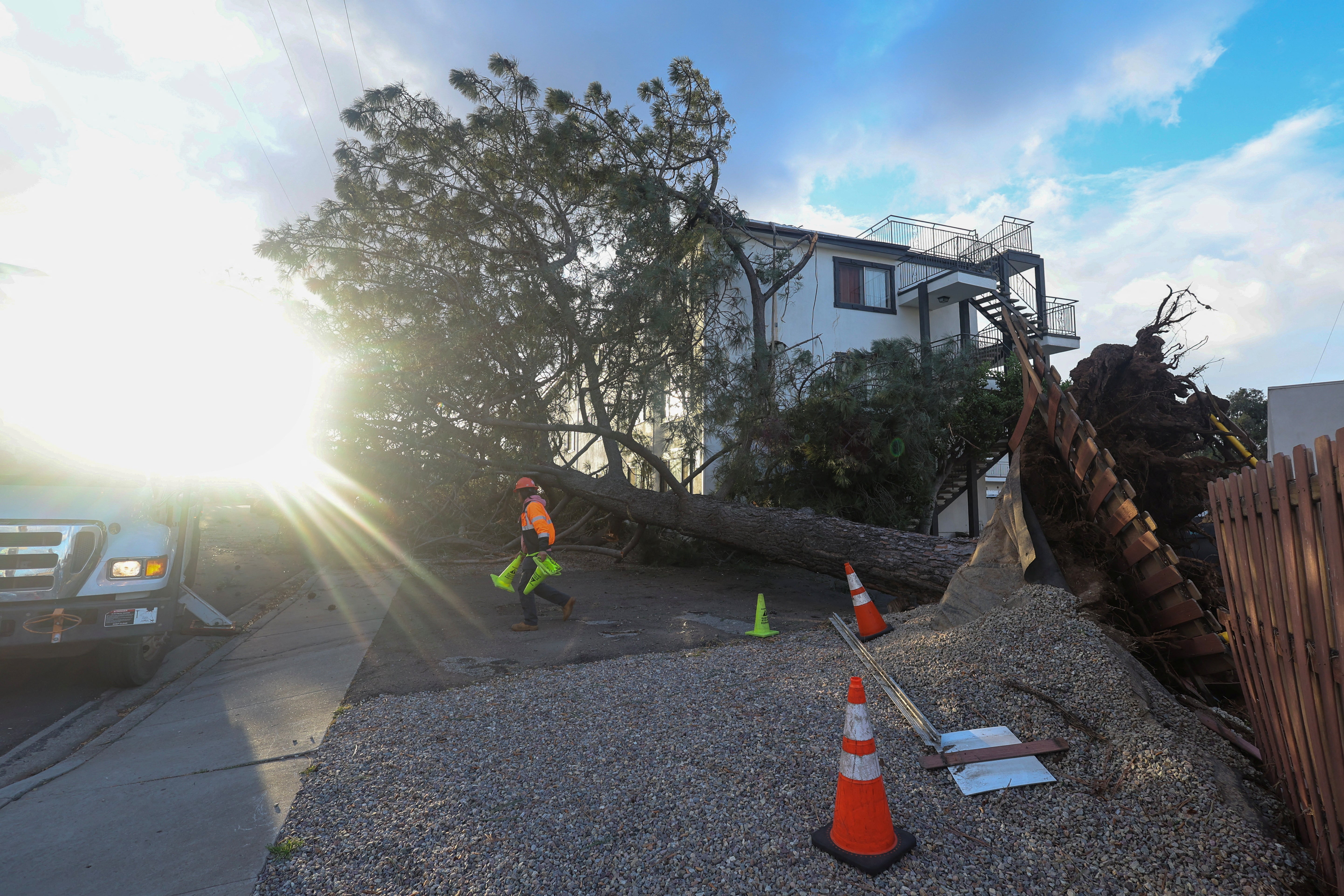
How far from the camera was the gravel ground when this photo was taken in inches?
102

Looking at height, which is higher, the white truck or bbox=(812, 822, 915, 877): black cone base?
the white truck

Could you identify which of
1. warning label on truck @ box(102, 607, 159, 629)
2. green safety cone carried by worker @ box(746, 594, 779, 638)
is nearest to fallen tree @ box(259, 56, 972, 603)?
green safety cone carried by worker @ box(746, 594, 779, 638)

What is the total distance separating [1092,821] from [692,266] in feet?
32.0

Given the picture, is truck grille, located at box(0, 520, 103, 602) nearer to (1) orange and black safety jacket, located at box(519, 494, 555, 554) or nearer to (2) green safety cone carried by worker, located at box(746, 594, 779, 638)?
(1) orange and black safety jacket, located at box(519, 494, 555, 554)

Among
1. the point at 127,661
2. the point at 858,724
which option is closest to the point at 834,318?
the point at 127,661

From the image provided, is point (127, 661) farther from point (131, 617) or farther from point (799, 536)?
point (799, 536)

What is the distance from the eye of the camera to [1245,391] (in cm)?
2738

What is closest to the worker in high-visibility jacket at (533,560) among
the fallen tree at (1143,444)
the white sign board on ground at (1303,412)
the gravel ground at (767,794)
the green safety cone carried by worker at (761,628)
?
the green safety cone carried by worker at (761,628)

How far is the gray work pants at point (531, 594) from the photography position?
735 centimetres

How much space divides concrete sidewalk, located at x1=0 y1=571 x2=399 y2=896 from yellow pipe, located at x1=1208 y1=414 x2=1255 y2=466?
23.8 feet

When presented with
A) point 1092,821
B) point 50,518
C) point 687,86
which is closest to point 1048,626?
point 1092,821

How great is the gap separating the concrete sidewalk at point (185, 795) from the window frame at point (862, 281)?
1573cm

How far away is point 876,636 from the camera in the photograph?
6020 mm

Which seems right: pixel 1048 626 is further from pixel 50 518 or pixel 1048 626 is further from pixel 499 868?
pixel 50 518
